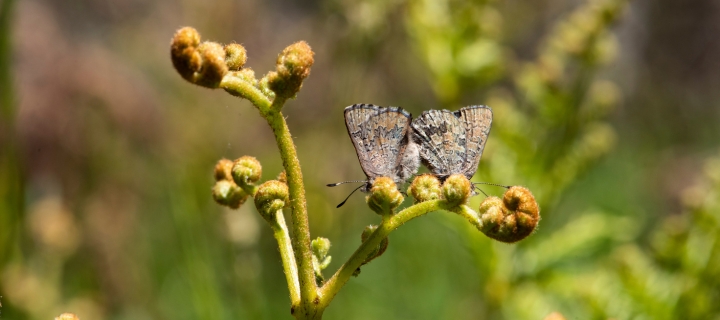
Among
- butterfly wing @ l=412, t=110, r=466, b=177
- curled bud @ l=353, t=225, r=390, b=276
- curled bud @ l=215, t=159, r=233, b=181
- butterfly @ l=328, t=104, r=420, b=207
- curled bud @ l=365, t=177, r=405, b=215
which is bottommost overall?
curled bud @ l=215, t=159, r=233, b=181

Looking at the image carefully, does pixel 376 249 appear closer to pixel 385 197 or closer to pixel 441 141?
pixel 385 197

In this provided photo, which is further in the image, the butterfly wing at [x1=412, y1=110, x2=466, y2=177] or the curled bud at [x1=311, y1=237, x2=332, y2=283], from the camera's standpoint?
the butterfly wing at [x1=412, y1=110, x2=466, y2=177]

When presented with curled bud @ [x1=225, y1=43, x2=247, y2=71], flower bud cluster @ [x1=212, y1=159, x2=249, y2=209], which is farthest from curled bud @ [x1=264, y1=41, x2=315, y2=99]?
flower bud cluster @ [x1=212, y1=159, x2=249, y2=209]

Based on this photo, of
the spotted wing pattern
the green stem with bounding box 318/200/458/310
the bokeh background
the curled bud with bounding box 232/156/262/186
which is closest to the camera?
the green stem with bounding box 318/200/458/310

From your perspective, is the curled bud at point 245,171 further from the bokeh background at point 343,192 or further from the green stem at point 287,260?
the bokeh background at point 343,192

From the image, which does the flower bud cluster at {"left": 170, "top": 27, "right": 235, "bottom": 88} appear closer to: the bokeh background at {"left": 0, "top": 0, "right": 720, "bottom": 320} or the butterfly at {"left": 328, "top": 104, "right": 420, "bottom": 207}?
the butterfly at {"left": 328, "top": 104, "right": 420, "bottom": 207}

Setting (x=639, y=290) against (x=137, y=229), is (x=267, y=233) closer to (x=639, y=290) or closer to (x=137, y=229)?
(x=137, y=229)

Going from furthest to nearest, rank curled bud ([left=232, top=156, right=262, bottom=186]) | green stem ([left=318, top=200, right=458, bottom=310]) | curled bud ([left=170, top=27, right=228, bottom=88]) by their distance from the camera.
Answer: curled bud ([left=232, top=156, right=262, bottom=186]) < green stem ([left=318, top=200, right=458, bottom=310]) < curled bud ([left=170, top=27, right=228, bottom=88])
